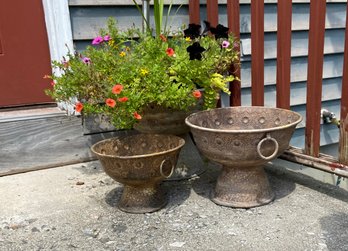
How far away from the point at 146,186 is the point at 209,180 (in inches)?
21.1

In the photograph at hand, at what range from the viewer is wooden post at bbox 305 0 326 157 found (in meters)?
1.81

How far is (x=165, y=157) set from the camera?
1.67 metres

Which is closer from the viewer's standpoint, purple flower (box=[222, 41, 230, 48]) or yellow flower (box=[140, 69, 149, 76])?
yellow flower (box=[140, 69, 149, 76])

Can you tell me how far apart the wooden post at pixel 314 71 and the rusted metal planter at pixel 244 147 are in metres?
0.13

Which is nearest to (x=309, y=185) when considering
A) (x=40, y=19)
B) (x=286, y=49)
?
(x=286, y=49)

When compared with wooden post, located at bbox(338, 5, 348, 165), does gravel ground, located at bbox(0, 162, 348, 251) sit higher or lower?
lower

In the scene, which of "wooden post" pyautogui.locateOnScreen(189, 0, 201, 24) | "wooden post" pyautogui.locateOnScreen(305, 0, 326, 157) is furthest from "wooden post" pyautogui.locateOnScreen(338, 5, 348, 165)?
"wooden post" pyautogui.locateOnScreen(189, 0, 201, 24)

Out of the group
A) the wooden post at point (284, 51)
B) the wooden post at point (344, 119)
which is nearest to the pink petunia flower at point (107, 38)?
the wooden post at point (284, 51)

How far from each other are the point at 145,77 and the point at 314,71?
874 mm

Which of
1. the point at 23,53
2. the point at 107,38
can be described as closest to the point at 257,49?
Answer: the point at 107,38

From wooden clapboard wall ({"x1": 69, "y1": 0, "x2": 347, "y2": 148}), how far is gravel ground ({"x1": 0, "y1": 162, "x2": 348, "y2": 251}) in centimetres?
100

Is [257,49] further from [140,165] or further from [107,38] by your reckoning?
[140,165]

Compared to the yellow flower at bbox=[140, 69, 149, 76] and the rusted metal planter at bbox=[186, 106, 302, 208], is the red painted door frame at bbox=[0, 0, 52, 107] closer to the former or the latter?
the yellow flower at bbox=[140, 69, 149, 76]

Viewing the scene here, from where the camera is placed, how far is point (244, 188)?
179cm
